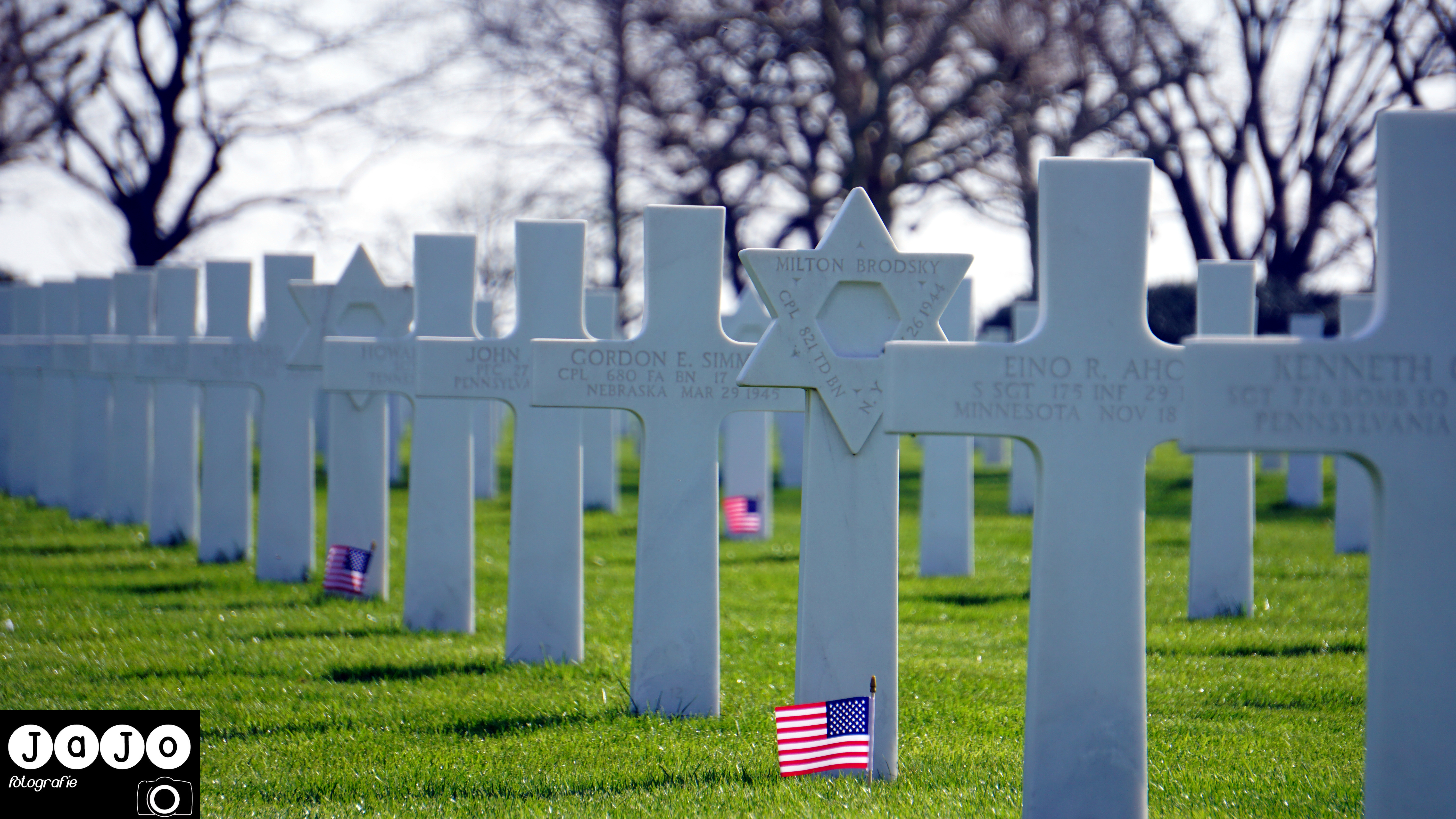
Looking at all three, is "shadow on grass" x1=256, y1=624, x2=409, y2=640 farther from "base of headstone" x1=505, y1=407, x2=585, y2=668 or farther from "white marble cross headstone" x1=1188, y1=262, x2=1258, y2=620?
"white marble cross headstone" x1=1188, y1=262, x2=1258, y2=620

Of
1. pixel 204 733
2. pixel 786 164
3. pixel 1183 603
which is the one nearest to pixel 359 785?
pixel 204 733

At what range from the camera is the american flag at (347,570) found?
8734mm

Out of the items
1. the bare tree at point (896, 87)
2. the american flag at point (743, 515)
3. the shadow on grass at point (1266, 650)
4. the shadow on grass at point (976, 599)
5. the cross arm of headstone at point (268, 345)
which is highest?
the bare tree at point (896, 87)

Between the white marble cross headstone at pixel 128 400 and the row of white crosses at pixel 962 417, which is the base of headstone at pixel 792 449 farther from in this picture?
the row of white crosses at pixel 962 417

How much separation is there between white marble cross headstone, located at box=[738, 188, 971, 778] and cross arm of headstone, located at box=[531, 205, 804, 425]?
0.98 m

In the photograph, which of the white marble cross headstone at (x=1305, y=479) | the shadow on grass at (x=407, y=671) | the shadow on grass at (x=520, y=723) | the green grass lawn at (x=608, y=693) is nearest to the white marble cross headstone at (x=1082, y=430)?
the green grass lawn at (x=608, y=693)

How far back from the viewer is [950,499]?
1029cm

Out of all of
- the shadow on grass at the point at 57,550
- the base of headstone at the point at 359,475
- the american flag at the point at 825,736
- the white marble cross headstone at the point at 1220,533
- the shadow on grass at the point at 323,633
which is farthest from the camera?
the shadow on grass at the point at 57,550

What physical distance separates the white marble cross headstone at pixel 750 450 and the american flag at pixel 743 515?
4.4 inches

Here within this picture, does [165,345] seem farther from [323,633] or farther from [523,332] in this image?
[523,332]

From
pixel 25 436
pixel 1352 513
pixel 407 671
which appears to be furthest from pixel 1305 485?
pixel 25 436

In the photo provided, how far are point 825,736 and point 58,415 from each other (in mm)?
12378

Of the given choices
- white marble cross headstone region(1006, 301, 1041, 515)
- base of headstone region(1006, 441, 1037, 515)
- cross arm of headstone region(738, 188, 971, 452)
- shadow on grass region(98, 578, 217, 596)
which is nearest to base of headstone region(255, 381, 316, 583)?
shadow on grass region(98, 578, 217, 596)

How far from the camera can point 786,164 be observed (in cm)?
2236
